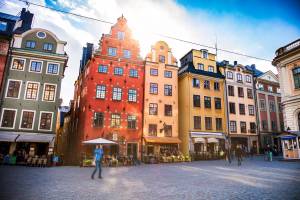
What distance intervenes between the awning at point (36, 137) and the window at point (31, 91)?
4.36 m

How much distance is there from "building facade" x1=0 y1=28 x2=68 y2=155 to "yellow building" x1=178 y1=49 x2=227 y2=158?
18252 millimetres

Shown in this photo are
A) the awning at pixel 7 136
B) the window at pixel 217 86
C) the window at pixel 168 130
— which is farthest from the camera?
the window at pixel 217 86

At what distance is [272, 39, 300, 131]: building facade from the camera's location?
78.6ft

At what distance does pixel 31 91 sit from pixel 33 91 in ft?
0.68

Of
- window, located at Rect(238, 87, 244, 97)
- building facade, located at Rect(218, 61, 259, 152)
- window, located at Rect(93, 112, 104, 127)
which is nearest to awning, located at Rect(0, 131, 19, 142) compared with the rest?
window, located at Rect(93, 112, 104, 127)

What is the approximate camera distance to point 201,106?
33562 mm

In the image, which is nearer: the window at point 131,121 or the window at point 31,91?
the window at point 31,91

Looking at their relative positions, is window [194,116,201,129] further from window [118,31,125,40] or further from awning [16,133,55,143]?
awning [16,133,55,143]

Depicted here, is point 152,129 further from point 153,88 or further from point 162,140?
point 153,88

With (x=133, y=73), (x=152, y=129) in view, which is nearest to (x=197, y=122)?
(x=152, y=129)

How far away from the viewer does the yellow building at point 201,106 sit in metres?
31.5

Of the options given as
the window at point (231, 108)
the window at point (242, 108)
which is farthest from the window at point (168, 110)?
the window at point (242, 108)

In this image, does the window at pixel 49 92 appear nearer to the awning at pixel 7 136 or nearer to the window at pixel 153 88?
the awning at pixel 7 136

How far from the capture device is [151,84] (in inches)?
1206
